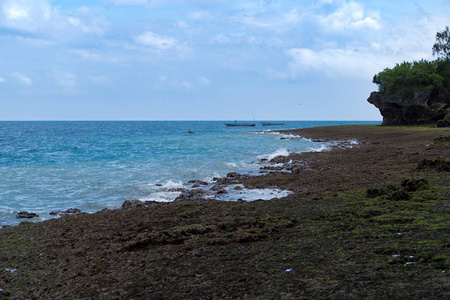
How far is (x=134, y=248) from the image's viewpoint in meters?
7.36

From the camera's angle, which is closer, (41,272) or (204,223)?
(41,272)

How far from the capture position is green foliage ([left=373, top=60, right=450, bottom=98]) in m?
61.3

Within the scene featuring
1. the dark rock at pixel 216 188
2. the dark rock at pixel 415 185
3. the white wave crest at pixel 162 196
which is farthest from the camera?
the dark rock at pixel 216 188

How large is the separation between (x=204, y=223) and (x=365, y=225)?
10.9 ft

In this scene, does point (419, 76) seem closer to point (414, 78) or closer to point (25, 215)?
point (414, 78)

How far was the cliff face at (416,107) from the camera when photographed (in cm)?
5869

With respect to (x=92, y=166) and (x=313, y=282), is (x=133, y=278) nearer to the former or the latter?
(x=313, y=282)

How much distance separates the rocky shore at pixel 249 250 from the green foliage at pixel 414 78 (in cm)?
5759

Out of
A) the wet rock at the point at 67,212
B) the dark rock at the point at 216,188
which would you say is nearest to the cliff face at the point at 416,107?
the dark rock at the point at 216,188

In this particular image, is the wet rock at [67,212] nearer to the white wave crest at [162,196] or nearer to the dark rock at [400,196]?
the white wave crest at [162,196]

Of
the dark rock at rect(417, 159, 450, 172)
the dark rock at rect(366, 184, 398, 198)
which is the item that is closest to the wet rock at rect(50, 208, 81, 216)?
the dark rock at rect(366, 184, 398, 198)

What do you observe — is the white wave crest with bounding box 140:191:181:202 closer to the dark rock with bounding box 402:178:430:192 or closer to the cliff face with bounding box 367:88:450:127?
the dark rock with bounding box 402:178:430:192

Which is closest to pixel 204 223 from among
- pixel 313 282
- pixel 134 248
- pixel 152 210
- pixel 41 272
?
pixel 134 248

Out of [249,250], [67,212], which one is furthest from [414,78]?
[249,250]
